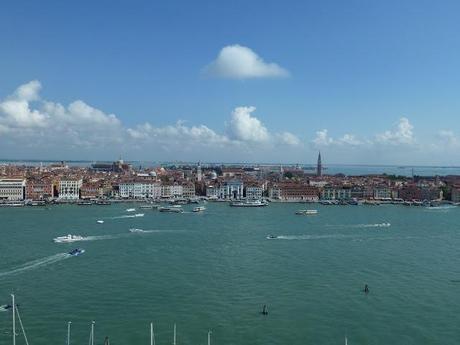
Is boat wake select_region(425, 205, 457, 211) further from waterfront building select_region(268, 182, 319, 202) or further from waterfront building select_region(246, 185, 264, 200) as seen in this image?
waterfront building select_region(246, 185, 264, 200)

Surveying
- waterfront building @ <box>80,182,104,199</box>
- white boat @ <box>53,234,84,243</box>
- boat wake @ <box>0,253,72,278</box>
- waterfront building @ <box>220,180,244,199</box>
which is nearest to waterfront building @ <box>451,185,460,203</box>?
waterfront building @ <box>220,180,244,199</box>

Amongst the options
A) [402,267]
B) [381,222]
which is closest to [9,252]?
[402,267]

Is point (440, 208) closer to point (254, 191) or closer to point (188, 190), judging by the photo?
point (254, 191)

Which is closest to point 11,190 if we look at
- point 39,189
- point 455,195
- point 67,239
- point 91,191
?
point 39,189

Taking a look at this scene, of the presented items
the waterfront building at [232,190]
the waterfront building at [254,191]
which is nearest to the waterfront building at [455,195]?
the waterfront building at [254,191]

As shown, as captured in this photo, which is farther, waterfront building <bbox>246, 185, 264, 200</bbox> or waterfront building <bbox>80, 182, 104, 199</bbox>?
waterfront building <bbox>246, 185, 264, 200</bbox>

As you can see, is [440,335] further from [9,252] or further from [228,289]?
[9,252]
